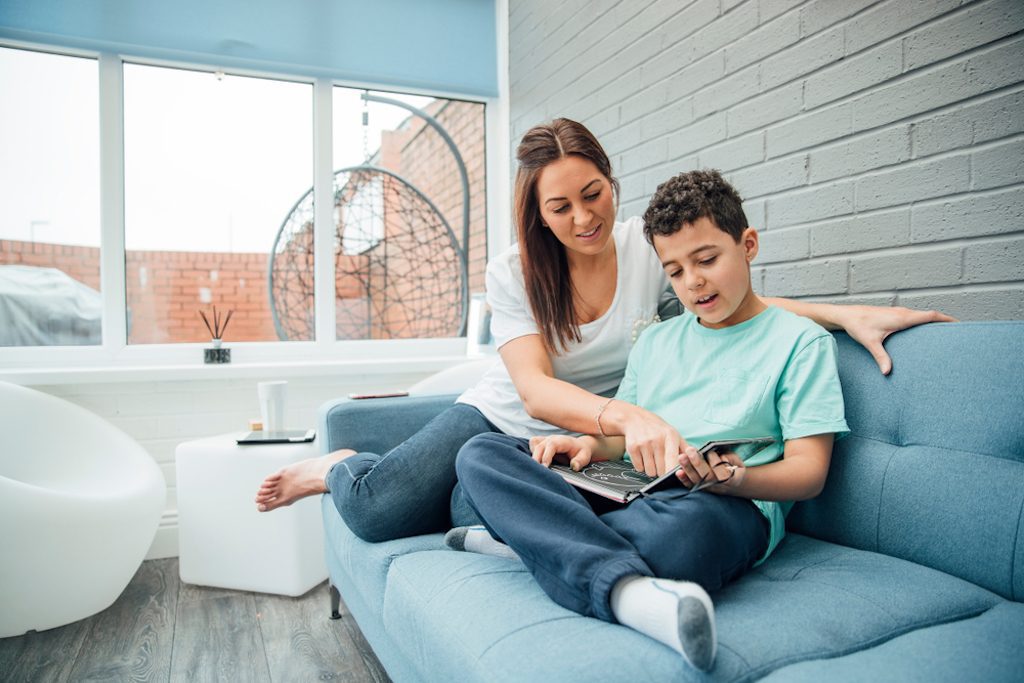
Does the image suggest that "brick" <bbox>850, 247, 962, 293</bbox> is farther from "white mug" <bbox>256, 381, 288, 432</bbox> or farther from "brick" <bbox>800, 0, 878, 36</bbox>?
"white mug" <bbox>256, 381, 288, 432</bbox>

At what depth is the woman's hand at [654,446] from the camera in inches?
43.3

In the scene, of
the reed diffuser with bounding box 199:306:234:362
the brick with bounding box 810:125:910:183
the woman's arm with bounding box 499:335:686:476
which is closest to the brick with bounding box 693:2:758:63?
the brick with bounding box 810:125:910:183

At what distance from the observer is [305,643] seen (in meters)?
1.82

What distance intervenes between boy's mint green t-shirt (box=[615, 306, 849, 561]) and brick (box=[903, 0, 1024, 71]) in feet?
1.90

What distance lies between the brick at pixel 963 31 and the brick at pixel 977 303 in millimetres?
442

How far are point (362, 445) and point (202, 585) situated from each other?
0.85m

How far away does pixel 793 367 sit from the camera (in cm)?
118

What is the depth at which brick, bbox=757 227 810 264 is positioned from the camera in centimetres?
166

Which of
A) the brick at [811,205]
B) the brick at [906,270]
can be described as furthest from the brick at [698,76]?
the brick at [906,270]

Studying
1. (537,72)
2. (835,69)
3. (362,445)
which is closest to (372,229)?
(537,72)

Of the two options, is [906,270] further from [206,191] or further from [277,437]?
[206,191]

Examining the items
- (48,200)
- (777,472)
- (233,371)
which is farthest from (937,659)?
(48,200)

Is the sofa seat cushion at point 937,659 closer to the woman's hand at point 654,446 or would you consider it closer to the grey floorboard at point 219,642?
the woman's hand at point 654,446

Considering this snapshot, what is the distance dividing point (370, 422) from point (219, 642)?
685 millimetres
